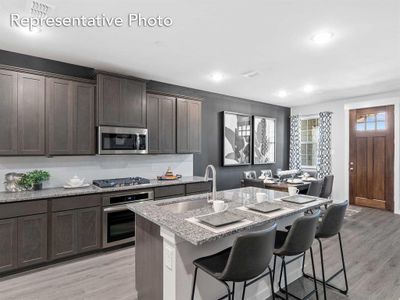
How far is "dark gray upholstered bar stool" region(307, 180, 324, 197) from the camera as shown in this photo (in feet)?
14.8

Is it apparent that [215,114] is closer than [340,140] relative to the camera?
Yes

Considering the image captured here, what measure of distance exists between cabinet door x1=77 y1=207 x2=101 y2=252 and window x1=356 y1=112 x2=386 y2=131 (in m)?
6.19

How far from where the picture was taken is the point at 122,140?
150 inches

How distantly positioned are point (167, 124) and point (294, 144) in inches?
172

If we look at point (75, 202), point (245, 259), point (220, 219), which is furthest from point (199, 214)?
point (75, 202)

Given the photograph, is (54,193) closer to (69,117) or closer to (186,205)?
(69,117)

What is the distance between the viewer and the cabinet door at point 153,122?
4121 millimetres

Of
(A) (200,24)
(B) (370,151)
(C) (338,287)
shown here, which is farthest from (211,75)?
(B) (370,151)

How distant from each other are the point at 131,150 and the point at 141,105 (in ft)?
2.49

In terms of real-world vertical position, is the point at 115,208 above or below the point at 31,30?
below

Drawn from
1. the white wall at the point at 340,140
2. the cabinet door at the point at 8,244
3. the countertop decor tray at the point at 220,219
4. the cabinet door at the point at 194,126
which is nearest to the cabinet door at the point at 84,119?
the cabinet door at the point at 8,244

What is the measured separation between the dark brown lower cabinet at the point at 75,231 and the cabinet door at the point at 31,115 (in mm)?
912

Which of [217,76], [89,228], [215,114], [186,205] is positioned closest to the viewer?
[186,205]

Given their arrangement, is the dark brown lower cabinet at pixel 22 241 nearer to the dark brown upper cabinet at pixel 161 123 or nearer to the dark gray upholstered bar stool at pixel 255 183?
the dark brown upper cabinet at pixel 161 123
